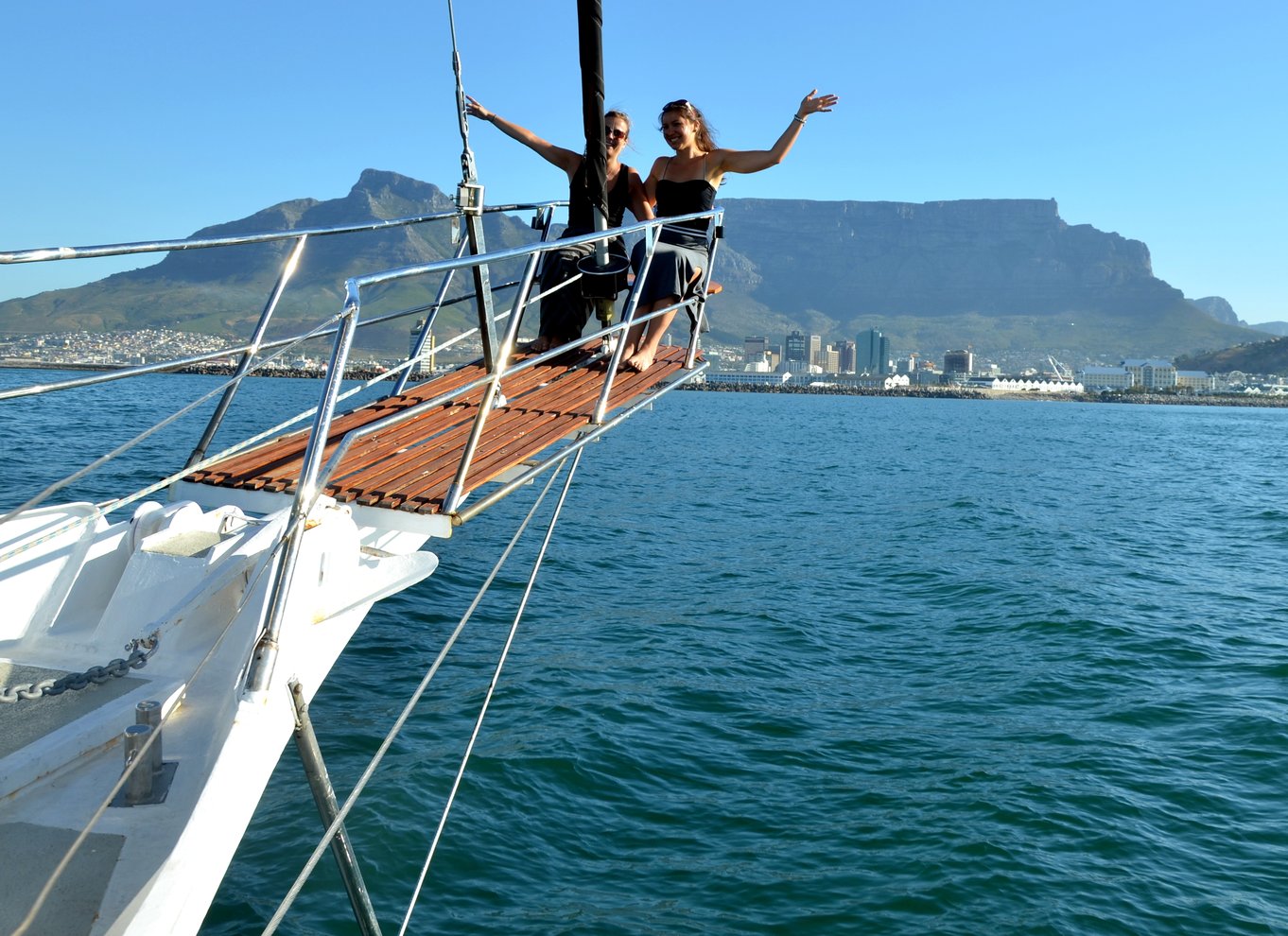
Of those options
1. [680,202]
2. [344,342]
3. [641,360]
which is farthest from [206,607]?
[680,202]

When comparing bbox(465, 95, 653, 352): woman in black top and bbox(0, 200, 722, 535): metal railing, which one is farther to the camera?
bbox(465, 95, 653, 352): woman in black top

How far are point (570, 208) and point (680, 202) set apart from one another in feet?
2.86

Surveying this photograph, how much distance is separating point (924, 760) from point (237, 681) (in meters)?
6.01

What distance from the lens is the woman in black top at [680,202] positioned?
7.64 metres

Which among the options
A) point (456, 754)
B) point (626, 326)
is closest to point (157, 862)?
point (626, 326)

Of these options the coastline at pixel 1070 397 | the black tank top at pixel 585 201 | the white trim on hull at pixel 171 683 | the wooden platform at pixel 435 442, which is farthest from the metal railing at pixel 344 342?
the coastline at pixel 1070 397

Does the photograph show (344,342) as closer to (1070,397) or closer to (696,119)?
(696,119)

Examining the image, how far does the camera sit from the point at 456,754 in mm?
7945

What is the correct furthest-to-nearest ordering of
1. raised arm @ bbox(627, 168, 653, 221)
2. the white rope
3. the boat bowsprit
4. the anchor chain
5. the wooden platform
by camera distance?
raised arm @ bbox(627, 168, 653, 221) < the wooden platform < the white rope < the anchor chain < the boat bowsprit

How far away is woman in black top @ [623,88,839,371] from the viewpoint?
7645 mm

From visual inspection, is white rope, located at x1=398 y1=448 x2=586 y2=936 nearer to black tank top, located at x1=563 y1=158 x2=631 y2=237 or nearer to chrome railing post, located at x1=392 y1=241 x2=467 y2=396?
chrome railing post, located at x1=392 y1=241 x2=467 y2=396

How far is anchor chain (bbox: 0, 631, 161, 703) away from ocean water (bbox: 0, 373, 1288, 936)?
1.74 m

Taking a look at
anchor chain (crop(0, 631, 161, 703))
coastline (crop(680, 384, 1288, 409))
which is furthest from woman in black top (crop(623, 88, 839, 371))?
coastline (crop(680, 384, 1288, 409))

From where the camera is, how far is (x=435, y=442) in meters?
5.79
